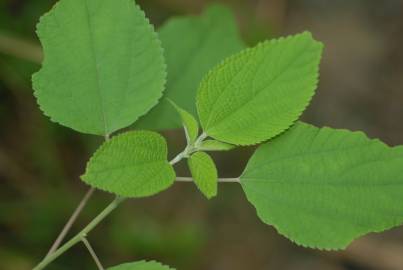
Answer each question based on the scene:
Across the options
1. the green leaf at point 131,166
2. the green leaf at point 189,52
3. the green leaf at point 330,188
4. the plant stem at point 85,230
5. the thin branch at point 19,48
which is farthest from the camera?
the thin branch at point 19,48

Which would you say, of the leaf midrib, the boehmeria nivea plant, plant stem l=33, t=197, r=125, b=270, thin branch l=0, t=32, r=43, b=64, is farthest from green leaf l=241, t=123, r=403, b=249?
thin branch l=0, t=32, r=43, b=64

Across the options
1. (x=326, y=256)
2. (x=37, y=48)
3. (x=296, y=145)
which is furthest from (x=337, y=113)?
(x=296, y=145)

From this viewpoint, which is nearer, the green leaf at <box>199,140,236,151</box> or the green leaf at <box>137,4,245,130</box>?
the green leaf at <box>199,140,236,151</box>

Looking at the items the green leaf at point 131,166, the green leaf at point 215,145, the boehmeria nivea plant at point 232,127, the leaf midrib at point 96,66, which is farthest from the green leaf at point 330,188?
the leaf midrib at point 96,66

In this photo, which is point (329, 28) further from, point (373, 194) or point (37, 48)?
point (373, 194)

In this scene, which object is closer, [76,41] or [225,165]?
[76,41]

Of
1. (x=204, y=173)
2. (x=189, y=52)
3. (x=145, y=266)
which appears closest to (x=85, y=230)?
(x=145, y=266)

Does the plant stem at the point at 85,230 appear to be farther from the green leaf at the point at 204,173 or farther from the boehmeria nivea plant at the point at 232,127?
the green leaf at the point at 204,173

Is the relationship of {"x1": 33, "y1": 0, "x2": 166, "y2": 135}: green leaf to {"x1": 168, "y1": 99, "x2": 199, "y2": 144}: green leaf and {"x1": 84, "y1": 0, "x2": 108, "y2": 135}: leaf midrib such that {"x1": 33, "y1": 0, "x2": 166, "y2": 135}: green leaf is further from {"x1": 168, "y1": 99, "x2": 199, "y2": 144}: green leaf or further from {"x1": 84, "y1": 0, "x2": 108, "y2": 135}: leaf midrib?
{"x1": 168, "y1": 99, "x2": 199, "y2": 144}: green leaf
